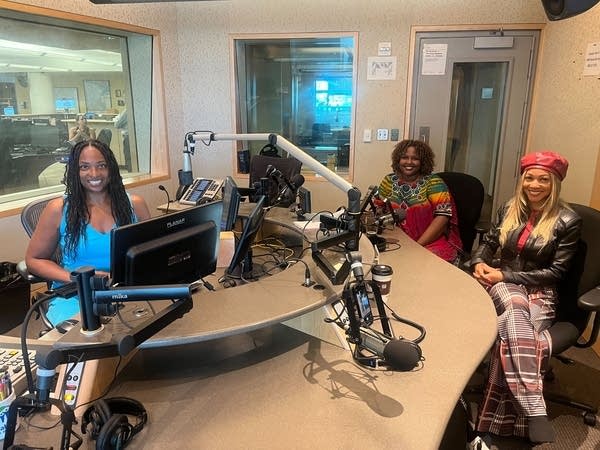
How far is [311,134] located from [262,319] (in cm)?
327

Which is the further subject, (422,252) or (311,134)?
(311,134)

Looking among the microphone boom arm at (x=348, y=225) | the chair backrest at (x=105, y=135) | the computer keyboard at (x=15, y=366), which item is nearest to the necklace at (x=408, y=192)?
the microphone boom arm at (x=348, y=225)

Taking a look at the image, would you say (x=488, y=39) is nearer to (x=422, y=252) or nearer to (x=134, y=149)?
(x=422, y=252)

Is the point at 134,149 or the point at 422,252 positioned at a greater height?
the point at 134,149

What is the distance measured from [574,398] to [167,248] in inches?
86.5

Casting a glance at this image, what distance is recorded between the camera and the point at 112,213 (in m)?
2.08

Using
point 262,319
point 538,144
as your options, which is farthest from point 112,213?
point 538,144

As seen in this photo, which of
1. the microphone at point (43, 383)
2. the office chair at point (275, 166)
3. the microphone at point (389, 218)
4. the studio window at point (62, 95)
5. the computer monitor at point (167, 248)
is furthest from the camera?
the office chair at point (275, 166)

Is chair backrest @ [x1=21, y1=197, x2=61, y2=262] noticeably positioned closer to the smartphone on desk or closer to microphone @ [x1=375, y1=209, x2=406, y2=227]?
the smartphone on desk

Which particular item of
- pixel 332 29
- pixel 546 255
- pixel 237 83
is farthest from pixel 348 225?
pixel 237 83

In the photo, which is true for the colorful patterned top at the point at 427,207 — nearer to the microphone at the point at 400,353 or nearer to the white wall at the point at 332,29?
the white wall at the point at 332,29

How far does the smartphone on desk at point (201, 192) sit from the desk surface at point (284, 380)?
1575 millimetres

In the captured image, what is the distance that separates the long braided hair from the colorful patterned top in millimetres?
1640

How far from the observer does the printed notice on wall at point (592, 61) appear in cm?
265
